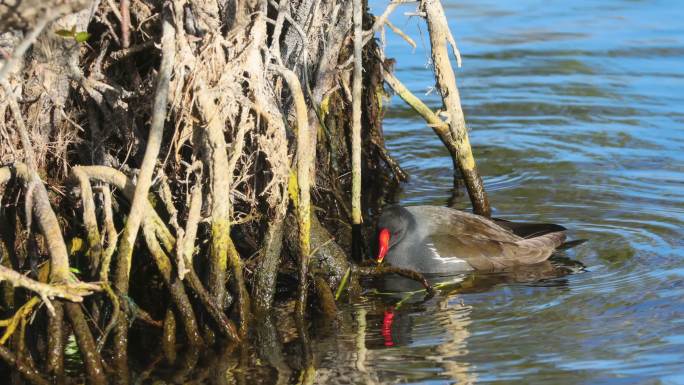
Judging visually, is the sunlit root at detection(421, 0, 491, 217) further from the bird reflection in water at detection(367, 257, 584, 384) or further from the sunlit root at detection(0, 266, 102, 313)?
the sunlit root at detection(0, 266, 102, 313)

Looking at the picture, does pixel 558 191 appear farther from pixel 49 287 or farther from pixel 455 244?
pixel 49 287

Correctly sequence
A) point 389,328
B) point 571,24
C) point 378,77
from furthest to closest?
point 571,24 → point 378,77 → point 389,328

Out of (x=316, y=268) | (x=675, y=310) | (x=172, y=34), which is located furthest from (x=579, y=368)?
(x=172, y=34)

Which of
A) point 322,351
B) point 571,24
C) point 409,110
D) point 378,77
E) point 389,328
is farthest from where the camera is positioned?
point 571,24

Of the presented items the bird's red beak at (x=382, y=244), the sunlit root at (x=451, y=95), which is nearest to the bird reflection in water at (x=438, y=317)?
the bird's red beak at (x=382, y=244)

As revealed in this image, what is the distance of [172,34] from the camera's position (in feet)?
20.3

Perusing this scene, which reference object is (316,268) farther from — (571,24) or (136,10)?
(571,24)

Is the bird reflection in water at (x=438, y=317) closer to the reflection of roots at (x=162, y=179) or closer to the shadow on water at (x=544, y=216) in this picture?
the shadow on water at (x=544, y=216)

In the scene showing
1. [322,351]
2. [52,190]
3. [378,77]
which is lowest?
[322,351]

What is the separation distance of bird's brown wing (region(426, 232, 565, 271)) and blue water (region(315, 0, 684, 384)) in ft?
0.53

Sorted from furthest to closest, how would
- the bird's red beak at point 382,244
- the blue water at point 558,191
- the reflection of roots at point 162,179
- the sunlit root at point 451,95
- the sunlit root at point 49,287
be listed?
the bird's red beak at point 382,244
the sunlit root at point 451,95
the blue water at point 558,191
the reflection of roots at point 162,179
the sunlit root at point 49,287

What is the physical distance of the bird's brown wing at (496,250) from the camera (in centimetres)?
820

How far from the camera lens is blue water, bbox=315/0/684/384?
628 centimetres

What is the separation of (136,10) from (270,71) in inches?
33.7
